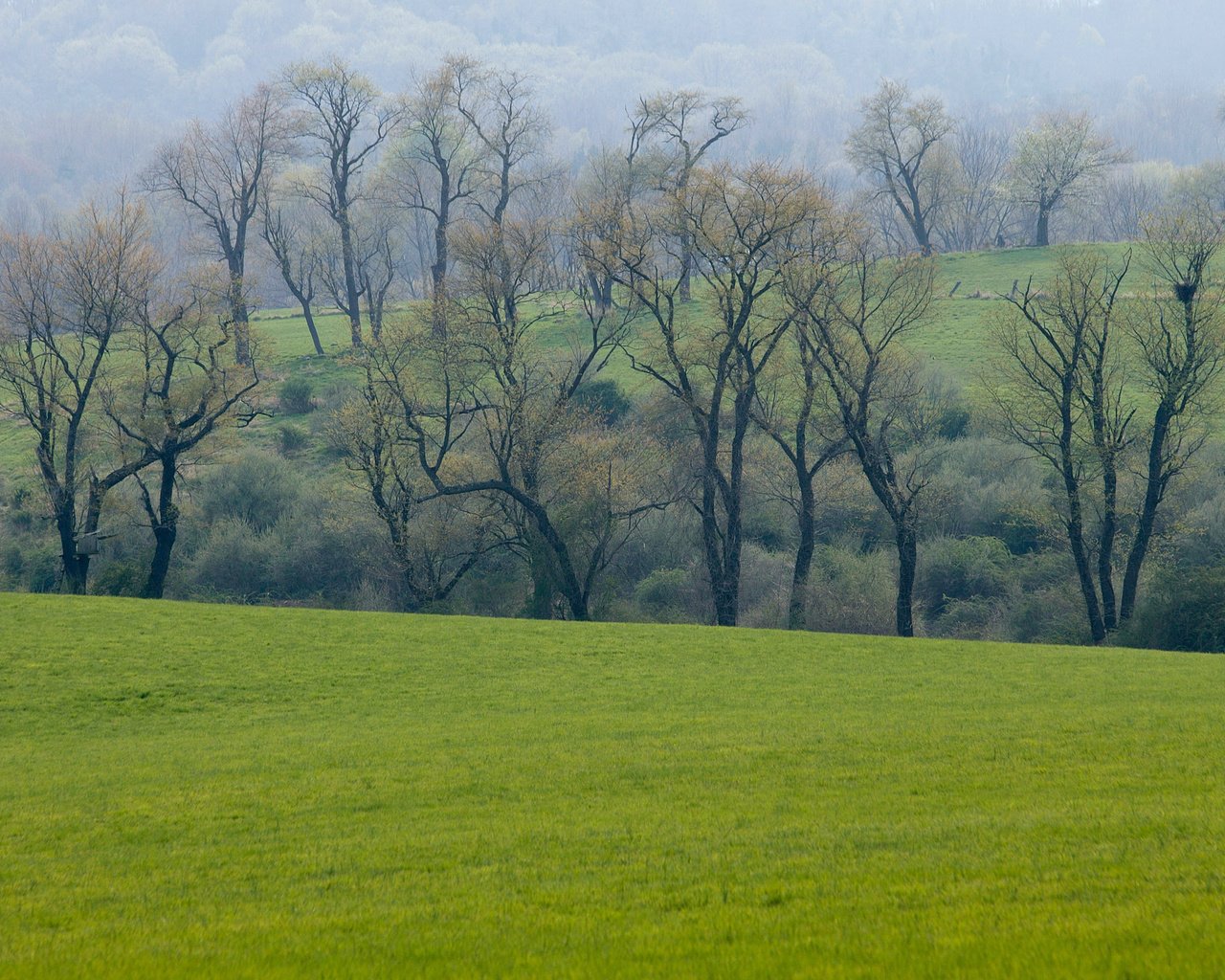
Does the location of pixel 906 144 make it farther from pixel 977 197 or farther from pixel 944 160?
pixel 977 197

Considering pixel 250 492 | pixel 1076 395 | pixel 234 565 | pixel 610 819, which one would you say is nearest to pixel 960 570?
pixel 1076 395

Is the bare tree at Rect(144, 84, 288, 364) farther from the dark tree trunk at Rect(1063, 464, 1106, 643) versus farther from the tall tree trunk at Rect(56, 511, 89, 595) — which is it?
the dark tree trunk at Rect(1063, 464, 1106, 643)

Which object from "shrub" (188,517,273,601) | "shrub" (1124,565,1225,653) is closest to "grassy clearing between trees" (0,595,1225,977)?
"shrub" (1124,565,1225,653)

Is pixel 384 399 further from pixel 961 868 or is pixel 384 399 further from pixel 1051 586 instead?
pixel 961 868

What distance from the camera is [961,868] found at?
795 cm

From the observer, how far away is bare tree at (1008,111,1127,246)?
77.3 m

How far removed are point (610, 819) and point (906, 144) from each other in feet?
257

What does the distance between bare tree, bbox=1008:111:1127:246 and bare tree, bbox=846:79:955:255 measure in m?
5.75

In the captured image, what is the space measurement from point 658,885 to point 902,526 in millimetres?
28835

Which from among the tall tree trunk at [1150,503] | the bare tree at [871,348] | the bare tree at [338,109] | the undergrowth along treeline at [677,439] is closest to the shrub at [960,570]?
the undergrowth along treeline at [677,439]

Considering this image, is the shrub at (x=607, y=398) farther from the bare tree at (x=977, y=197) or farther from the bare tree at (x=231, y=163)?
the bare tree at (x=977, y=197)

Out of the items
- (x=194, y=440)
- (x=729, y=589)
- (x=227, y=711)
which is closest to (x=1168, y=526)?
(x=729, y=589)

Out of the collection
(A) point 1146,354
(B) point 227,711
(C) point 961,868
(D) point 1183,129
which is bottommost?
(B) point 227,711

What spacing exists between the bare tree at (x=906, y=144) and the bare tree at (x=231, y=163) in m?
40.3
